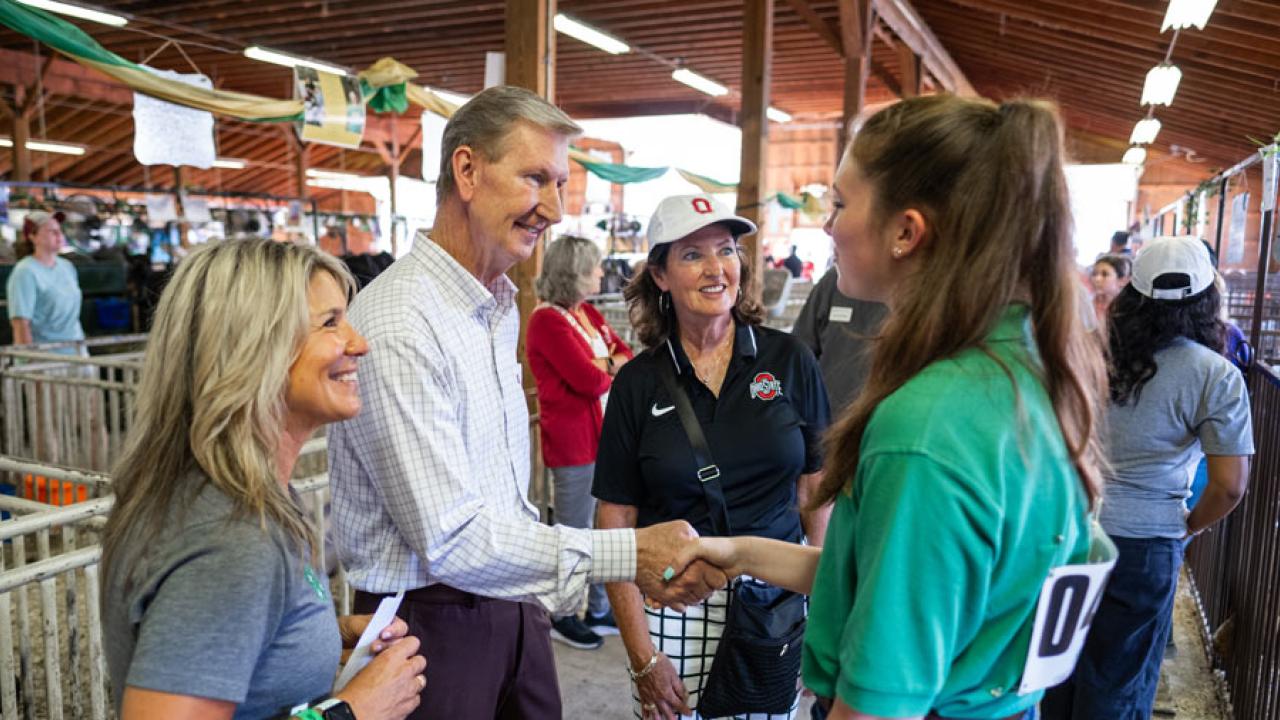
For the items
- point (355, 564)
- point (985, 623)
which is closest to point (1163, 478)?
point (985, 623)

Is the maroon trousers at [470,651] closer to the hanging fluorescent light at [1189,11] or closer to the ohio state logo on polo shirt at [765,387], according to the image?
the ohio state logo on polo shirt at [765,387]

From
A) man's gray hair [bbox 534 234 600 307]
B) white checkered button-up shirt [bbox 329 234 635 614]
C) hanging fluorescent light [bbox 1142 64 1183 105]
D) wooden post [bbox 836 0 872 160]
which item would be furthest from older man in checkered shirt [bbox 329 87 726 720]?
hanging fluorescent light [bbox 1142 64 1183 105]

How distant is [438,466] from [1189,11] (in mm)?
6557

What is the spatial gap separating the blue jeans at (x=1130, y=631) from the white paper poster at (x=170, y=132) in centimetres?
540

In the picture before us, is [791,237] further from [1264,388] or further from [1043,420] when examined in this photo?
[1043,420]

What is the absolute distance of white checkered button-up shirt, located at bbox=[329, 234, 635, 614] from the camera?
1.49m

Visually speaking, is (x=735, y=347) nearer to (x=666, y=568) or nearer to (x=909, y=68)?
(x=666, y=568)

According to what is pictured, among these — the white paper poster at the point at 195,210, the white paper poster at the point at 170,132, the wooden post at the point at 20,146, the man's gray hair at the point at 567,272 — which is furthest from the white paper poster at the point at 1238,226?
the wooden post at the point at 20,146

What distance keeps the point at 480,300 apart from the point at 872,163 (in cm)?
88

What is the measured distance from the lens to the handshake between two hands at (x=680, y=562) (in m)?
1.69

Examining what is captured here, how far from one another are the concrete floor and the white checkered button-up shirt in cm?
195

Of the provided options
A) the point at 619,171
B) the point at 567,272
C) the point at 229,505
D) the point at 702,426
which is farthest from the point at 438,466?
the point at 619,171

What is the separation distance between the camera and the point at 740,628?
75.6 inches

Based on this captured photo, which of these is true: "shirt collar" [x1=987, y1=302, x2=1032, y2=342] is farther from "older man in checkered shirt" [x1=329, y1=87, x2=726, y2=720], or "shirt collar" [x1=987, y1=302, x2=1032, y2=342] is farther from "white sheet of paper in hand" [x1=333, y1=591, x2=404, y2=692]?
"white sheet of paper in hand" [x1=333, y1=591, x2=404, y2=692]
